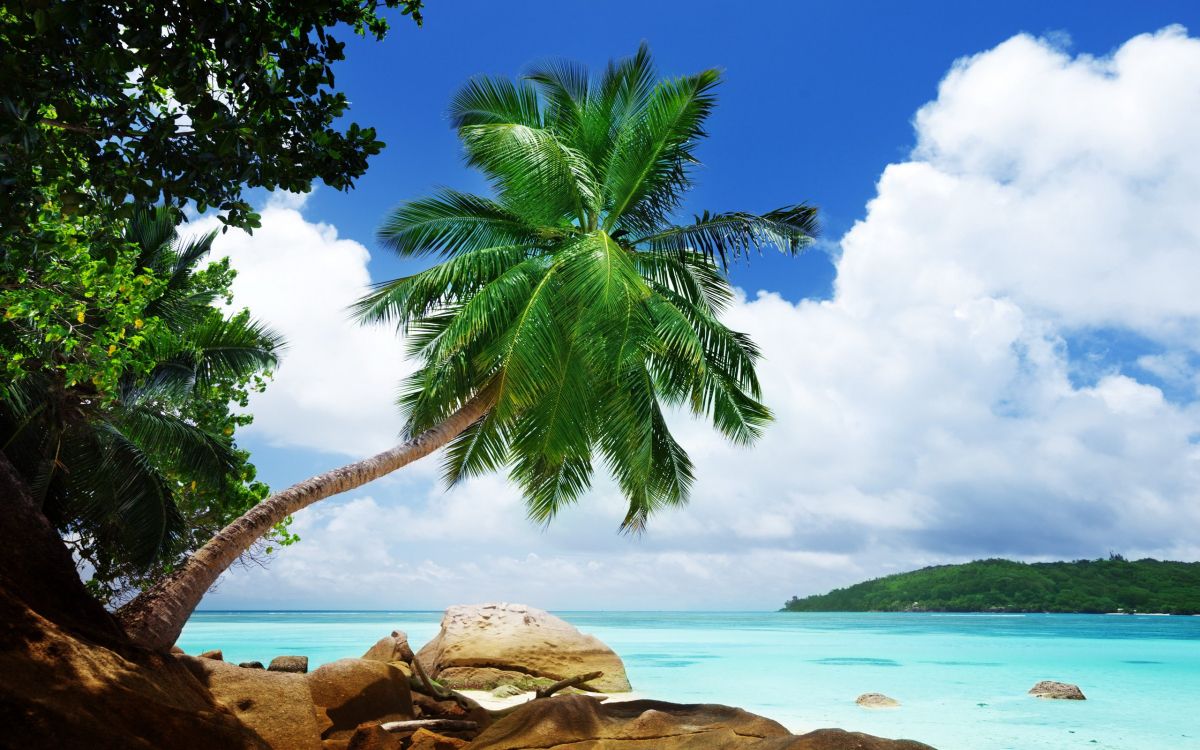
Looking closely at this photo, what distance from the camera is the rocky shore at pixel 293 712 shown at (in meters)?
4.57

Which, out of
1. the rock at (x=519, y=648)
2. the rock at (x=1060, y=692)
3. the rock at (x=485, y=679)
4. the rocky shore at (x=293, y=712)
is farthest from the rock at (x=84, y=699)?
the rock at (x=1060, y=692)

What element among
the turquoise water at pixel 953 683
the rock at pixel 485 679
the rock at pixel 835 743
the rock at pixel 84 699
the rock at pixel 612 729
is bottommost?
the turquoise water at pixel 953 683

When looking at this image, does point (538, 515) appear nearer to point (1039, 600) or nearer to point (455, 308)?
point (455, 308)

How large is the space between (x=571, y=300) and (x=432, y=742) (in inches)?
234

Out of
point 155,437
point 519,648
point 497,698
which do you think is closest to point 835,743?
point 497,698

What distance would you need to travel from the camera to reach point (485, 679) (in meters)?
13.1

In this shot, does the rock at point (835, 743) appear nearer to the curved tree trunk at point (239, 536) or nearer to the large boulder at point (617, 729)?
the large boulder at point (617, 729)

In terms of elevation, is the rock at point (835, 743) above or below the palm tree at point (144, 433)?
below

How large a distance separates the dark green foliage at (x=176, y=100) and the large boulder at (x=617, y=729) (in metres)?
4.43

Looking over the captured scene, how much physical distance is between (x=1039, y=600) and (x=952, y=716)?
68.3 meters

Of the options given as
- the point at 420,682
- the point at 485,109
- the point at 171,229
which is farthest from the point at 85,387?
the point at 485,109

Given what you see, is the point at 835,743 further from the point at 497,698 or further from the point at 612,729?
the point at 497,698

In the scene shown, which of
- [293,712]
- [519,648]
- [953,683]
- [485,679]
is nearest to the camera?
[293,712]

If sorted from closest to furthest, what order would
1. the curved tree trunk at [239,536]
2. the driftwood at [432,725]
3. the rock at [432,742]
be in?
the rock at [432,742] → the driftwood at [432,725] → the curved tree trunk at [239,536]
